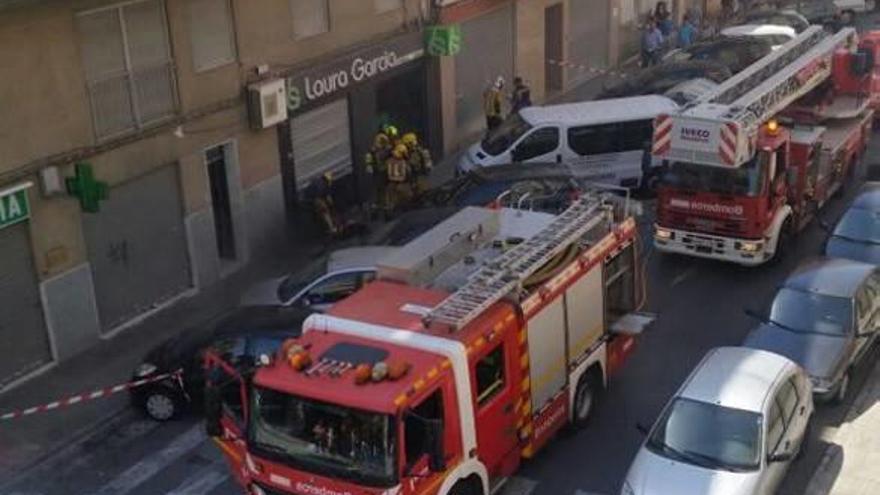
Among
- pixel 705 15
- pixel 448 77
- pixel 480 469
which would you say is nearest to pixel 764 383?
pixel 480 469

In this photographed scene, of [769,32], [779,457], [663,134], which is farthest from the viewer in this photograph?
[769,32]

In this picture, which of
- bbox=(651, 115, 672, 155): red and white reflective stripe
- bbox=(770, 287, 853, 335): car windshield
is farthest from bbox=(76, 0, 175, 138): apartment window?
bbox=(770, 287, 853, 335): car windshield

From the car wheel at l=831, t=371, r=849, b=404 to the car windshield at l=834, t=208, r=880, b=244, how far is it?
3892 millimetres

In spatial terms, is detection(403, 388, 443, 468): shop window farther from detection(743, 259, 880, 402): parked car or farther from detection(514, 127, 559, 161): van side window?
detection(514, 127, 559, 161): van side window

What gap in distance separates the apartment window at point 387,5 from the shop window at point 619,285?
1036cm

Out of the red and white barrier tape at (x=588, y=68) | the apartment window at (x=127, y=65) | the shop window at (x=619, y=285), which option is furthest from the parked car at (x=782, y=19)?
the apartment window at (x=127, y=65)

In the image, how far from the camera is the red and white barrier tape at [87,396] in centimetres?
1478

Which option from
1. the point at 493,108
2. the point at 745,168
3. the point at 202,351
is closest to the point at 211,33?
the point at 202,351

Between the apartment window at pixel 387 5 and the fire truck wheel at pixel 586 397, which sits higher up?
the apartment window at pixel 387 5

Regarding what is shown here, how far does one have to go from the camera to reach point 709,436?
11.9 meters

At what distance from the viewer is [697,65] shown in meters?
26.6

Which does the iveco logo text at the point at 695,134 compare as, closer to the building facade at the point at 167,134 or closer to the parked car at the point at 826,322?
the parked car at the point at 826,322

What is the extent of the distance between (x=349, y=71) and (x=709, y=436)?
12.2m

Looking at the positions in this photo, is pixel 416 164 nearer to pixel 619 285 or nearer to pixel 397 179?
pixel 397 179
